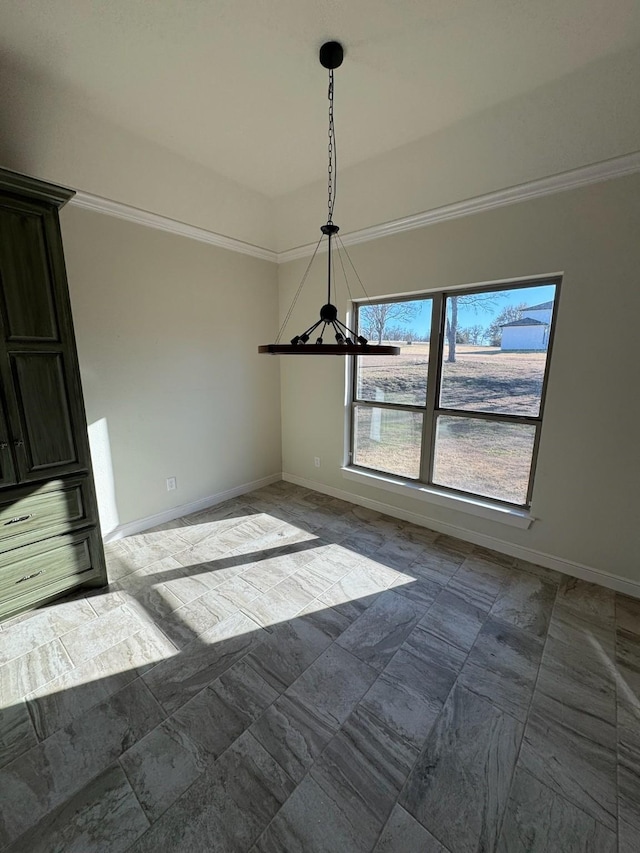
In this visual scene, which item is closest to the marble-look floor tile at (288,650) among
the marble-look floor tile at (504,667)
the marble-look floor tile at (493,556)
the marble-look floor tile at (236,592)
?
the marble-look floor tile at (236,592)

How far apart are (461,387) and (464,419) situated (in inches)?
10.9

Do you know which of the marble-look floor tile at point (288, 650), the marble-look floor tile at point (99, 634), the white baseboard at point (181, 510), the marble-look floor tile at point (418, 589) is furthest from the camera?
the white baseboard at point (181, 510)

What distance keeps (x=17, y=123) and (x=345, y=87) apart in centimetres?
202

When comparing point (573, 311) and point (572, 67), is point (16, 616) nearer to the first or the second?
point (573, 311)

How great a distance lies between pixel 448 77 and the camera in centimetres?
208

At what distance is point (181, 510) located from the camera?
351 cm

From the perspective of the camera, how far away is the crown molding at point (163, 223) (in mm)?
2596

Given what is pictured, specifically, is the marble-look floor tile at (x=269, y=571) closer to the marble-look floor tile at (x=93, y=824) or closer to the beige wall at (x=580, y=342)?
the marble-look floor tile at (x=93, y=824)

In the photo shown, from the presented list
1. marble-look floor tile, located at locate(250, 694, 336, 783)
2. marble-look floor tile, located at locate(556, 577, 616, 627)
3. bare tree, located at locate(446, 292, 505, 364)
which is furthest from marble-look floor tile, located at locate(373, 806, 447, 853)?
bare tree, located at locate(446, 292, 505, 364)

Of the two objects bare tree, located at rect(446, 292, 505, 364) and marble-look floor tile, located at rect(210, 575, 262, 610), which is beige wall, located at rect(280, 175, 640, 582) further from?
marble-look floor tile, located at rect(210, 575, 262, 610)

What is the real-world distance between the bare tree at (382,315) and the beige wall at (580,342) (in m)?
0.25

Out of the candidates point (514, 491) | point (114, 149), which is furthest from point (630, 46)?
point (114, 149)

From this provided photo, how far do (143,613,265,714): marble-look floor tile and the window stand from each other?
2046 millimetres

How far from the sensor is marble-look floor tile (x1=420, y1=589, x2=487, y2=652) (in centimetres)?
203
